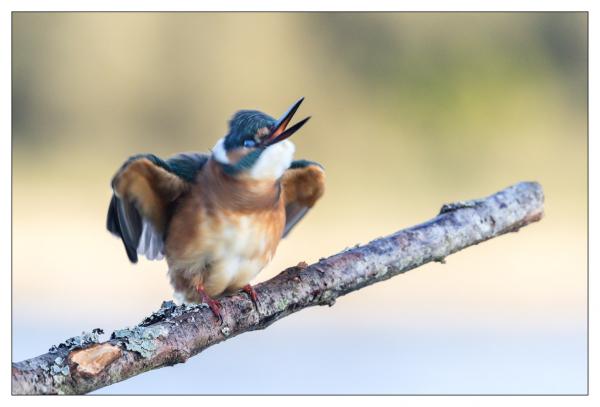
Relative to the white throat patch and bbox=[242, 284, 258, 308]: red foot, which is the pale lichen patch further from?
the white throat patch

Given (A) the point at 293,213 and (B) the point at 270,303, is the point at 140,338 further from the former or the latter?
(A) the point at 293,213

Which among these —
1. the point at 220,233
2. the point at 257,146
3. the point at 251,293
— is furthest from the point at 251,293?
the point at 257,146

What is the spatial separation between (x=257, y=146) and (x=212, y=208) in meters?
0.29

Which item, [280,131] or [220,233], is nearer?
[280,131]

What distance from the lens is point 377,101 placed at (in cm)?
691

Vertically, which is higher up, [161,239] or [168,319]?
[161,239]

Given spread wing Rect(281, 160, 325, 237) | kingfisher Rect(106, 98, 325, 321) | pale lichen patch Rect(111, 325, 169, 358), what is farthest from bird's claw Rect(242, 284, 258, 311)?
spread wing Rect(281, 160, 325, 237)

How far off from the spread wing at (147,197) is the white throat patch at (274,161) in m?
0.28

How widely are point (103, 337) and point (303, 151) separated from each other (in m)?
3.54

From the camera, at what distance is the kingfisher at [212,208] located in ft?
9.52

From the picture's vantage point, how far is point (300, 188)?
3.32 metres

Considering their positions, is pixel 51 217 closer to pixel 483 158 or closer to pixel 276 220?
pixel 276 220

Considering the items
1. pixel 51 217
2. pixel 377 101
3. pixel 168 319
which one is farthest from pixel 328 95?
pixel 168 319

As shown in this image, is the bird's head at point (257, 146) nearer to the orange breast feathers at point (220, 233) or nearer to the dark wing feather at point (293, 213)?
the orange breast feathers at point (220, 233)
